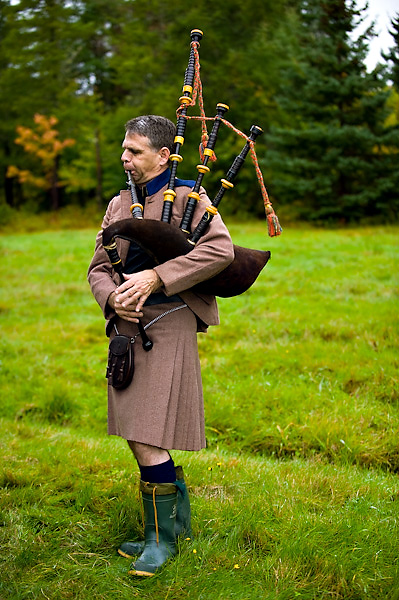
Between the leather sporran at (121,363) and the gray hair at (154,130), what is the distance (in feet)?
3.20

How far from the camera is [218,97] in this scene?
28.3 m

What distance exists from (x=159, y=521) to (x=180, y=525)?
0.23 meters

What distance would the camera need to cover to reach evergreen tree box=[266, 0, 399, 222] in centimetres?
2109

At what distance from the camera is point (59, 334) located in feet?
27.7

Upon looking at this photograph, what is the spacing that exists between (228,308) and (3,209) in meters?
24.2

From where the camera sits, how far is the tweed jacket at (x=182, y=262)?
291 centimetres

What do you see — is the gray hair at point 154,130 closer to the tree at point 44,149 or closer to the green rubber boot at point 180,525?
the green rubber boot at point 180,525

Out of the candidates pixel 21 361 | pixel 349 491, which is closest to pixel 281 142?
pixel 21 361

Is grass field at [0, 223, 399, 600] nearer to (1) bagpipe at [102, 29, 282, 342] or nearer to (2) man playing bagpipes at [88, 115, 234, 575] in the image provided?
(2) man playing bagpipes at [88, 115, 234, 575]

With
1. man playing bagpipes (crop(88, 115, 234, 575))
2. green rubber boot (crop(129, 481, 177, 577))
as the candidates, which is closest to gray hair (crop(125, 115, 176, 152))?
man playing bagpipes (crop(88, 115, 234, 575))

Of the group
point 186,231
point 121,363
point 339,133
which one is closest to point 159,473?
point 121,363

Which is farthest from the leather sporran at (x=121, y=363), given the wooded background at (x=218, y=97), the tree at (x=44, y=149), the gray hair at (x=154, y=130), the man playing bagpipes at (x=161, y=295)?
the tree at (x=44, y=149)

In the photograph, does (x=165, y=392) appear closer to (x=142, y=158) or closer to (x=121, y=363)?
(x=121, y=363)

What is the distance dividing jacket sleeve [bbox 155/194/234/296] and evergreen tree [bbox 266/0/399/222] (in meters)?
19.2
